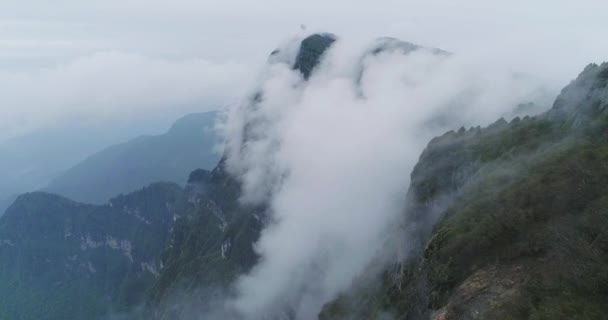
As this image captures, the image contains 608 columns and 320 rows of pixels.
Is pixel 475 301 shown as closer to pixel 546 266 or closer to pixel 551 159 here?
pixel 546 266

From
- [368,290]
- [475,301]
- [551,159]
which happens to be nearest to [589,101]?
[551,159]

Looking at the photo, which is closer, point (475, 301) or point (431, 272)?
point (475, 301)

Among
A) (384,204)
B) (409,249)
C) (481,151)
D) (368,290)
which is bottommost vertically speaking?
(384,204)

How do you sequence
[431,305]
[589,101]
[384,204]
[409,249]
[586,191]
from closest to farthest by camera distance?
[586,191]
[431,305]
[589,101]
[409,249]
[384,204]

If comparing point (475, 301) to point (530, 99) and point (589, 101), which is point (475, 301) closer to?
point (589, 101)

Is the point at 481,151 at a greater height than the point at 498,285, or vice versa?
the point at 498,285

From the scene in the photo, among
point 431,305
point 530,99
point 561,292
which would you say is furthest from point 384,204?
point 561,292

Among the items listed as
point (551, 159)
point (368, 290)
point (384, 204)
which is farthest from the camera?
point (384, 204)
